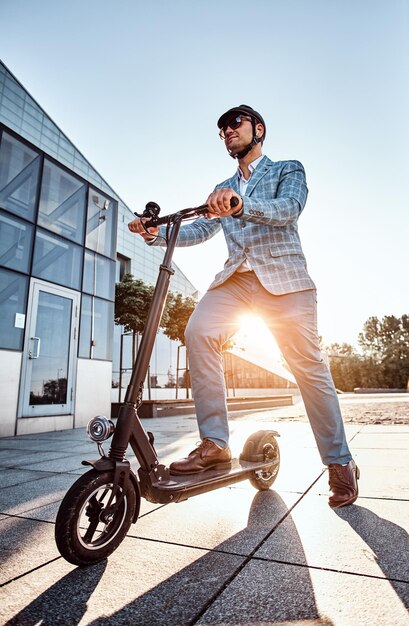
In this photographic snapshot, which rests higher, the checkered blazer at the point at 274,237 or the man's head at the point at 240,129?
the man's head at the point at 240,129

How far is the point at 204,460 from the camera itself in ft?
6.55

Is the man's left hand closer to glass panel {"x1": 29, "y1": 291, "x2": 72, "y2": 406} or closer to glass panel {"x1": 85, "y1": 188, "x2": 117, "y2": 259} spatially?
glass panel {"x1": 29, "y1": 291, "x2": 72, "y2": 406}

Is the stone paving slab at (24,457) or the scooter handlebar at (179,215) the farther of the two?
the stone paving slab at (24,457)

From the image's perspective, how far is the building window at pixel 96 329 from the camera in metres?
8.95

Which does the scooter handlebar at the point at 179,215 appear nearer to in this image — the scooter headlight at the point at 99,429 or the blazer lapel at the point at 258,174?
the blazer lapel at the point at 258,174

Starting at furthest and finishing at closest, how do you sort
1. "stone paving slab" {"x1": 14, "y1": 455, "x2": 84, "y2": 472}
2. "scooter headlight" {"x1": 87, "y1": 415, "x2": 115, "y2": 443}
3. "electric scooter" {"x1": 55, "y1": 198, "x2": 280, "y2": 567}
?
"stone paving slab" {"x1": 14, "y1": 455, "x2": 84, "y2": 472}
"scooter headlight" {"x1": 87, "y1": 415, "x2": 115, "y2": 443}
"electric scooter" {"x1": 55, "y1": 198, "x2": 280, "y2": 567}

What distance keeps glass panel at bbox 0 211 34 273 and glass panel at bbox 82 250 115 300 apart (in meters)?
1.65

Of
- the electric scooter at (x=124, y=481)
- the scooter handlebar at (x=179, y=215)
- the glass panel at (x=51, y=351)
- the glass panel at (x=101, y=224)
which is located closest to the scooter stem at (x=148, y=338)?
the electric scooter at (x=124, y=481)

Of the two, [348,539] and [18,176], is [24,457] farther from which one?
[18,176]

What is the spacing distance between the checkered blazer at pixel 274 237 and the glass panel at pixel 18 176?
6561mm

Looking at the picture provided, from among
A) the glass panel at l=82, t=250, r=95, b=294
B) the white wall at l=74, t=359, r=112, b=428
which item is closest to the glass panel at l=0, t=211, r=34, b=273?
the glass panel at l=82, t=250, r=95, b=294

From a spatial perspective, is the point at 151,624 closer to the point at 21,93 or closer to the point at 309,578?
the point at 309,578

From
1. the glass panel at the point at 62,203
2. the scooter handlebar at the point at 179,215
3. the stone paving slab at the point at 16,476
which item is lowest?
the stone paving slab at the point at 16,476

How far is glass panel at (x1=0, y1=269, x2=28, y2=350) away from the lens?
7090mm
